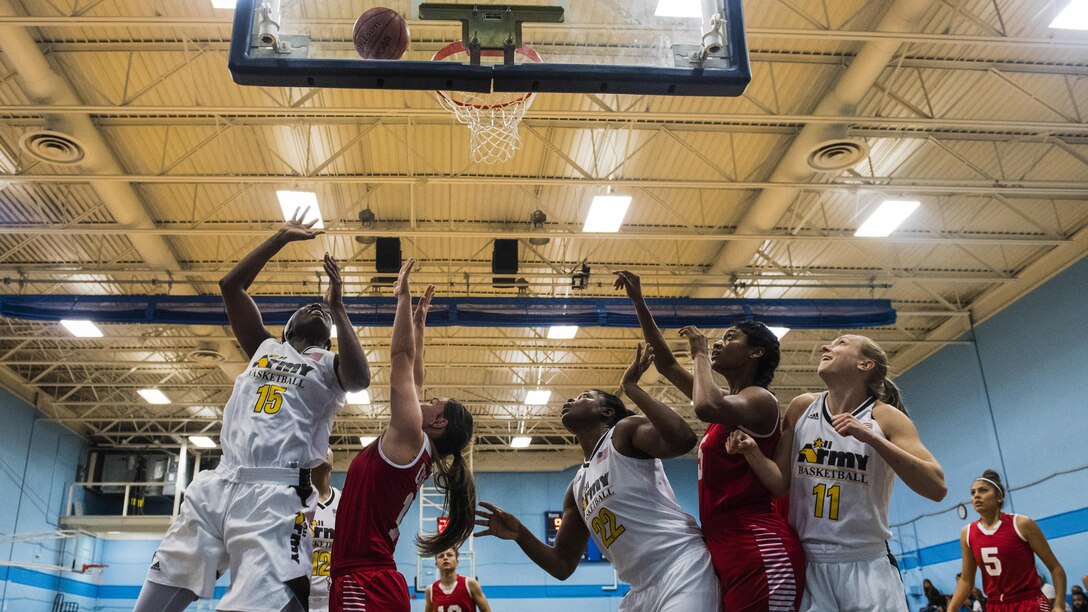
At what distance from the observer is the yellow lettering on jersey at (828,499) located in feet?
11.8

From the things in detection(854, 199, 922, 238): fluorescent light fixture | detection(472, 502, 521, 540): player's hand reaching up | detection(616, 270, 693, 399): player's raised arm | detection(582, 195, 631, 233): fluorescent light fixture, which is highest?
detection(582, 195, 631, 233): fluorescent light fixture

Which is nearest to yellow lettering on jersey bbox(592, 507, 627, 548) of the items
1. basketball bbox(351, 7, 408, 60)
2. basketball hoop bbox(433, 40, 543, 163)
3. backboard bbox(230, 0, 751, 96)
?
backboard bbox(230, 0, 751, 96)

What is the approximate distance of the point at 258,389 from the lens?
12.0ft

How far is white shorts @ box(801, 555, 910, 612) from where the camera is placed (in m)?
3.36

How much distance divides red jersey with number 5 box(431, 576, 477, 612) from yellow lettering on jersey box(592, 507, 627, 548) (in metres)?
4.79

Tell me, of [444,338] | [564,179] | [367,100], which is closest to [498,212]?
[564,179]

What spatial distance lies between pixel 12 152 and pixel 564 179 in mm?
8122

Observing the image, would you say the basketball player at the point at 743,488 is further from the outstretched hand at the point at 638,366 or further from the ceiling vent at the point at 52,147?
the ceiling vent at the point at 52,147

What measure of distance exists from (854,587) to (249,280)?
298 centimetres

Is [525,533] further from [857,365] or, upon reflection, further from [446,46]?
[446,46]

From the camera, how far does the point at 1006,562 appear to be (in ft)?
22.0

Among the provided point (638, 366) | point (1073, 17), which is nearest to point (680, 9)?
point (638, 366)

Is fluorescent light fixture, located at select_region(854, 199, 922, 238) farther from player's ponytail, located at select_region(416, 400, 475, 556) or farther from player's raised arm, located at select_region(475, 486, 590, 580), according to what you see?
player's ponytail, located at select_region(416, 400, 475, 556)

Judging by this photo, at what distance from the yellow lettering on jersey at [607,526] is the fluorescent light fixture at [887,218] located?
1090cm
